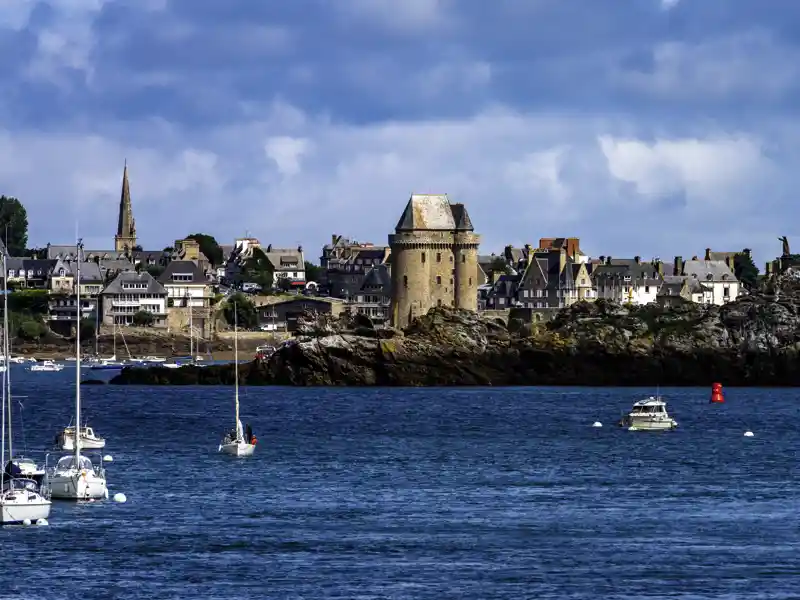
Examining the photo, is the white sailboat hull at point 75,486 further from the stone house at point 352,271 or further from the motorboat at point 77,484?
the stone house at point 352,271

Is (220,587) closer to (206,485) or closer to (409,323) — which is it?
(206,485)

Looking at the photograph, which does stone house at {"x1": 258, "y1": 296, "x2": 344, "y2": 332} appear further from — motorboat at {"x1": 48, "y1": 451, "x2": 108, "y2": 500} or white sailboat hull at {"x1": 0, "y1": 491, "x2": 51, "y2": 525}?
white sailboat hull at {"x1": 0, "y1": 491, "x2": 51, "y2": 525}

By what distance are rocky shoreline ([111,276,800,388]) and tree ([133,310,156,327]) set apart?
182 feet

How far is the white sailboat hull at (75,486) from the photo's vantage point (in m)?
48.0

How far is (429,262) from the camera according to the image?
12206cm

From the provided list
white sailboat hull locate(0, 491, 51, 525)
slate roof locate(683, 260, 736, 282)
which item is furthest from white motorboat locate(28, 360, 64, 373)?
white sailboat hull locate(0, 491, 51, 525)

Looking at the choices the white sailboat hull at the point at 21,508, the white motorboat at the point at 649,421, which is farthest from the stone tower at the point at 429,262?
the white sailboat hull at the point at 21,508

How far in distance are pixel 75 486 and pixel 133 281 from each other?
126510 mm

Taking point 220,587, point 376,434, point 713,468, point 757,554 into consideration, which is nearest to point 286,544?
point 220,587

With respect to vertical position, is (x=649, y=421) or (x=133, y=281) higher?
(x=133, y=281)

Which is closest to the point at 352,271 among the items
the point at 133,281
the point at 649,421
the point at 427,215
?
the point at 133,281

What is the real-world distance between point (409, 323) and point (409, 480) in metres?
64.6

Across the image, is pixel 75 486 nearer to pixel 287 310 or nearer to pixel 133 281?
pixel 133 281

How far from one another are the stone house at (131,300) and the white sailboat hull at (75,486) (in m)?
123
